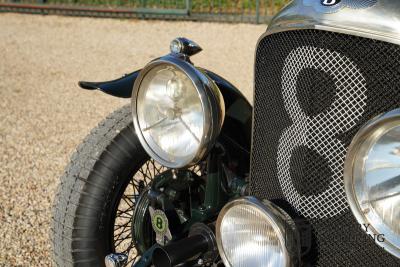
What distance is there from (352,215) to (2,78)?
5911 mm

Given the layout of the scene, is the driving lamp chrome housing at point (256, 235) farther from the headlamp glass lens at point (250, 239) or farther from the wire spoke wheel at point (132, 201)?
the wire spoke wheel at point (132, 201)

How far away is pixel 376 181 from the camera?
60.4 inches

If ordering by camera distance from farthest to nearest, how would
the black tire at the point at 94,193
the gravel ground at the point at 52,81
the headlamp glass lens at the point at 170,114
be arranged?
the gravel ground at the point at 52,81 < the black tire at the point at 94,193 < the headlamp glass lens at the point at 170,114

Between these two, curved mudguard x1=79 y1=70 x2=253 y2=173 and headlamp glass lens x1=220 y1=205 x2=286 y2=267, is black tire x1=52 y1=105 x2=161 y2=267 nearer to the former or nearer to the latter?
curved mudguard x1=79 y1=70 x2=253 y2=173

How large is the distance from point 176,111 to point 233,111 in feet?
1.01

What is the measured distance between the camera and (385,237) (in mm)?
1534

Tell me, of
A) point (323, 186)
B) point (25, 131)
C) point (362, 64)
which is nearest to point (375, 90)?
point (362, 64)

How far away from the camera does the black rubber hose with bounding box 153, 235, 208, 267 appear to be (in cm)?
187

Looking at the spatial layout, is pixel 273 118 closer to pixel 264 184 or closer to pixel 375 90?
pixel 264 184

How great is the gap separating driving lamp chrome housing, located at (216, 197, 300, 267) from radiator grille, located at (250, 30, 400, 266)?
14 centimetres

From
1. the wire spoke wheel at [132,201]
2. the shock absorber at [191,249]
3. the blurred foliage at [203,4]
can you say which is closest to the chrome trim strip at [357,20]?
the shock absorber at [191,249]

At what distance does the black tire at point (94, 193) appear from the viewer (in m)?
2.35

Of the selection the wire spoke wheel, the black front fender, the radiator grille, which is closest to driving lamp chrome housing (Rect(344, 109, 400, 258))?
the radiator grille

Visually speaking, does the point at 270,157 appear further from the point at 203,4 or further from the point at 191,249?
the point at 203,4
